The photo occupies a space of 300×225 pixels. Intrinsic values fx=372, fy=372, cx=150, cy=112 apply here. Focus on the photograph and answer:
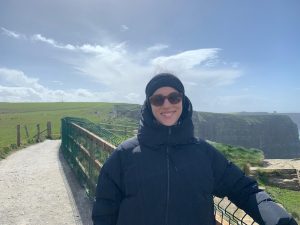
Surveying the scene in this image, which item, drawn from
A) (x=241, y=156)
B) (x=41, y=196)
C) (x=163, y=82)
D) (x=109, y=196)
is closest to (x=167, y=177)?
(x=109, y=196)

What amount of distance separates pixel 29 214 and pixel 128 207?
6802 millimetres

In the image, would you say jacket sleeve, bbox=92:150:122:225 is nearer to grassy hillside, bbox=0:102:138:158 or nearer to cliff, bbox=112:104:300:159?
grassy hillside, bbox=0:102:138:158

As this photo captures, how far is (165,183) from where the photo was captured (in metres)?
2.68

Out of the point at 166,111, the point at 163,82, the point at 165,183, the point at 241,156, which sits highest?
the point at 163,82

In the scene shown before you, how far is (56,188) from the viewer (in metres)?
11.2

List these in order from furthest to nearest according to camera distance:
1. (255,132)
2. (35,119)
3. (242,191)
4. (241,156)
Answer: (255,132), (35,119), (241,156), (242,191)

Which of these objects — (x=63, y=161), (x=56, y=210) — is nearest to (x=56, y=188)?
(x=56, y=210)

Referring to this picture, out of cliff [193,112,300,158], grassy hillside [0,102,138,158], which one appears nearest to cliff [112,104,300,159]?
cliff [193,112,300,158]

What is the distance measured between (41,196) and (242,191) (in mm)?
8591

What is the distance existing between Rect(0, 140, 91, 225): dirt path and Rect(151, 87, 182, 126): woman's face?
5671mm

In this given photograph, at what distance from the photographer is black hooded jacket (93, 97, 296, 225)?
266cm

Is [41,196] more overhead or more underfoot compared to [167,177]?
more underfoot

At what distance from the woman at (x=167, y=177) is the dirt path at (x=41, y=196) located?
5.53 metres

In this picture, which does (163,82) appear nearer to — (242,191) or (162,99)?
(162,99)
